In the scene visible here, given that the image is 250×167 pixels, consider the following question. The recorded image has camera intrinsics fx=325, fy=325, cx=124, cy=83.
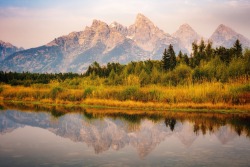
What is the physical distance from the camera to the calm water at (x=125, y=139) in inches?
533

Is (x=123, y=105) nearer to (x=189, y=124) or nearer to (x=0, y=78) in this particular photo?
(x=189, y=124)

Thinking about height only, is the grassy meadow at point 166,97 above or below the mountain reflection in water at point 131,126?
above

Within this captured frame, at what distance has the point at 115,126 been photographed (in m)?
22.2

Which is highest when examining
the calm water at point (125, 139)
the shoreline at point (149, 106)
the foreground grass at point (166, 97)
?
the foreground grass at point (166, 97)

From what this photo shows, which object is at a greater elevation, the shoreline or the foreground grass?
the foreground grass

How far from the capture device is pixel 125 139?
18.2 m

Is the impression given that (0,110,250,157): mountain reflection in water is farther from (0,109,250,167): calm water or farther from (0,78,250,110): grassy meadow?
Result: (0,78,250,110): grassy meadow

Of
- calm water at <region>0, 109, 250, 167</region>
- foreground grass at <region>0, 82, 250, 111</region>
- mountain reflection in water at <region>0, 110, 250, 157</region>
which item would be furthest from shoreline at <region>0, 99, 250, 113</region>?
calm water at <region>0, 109, 250, 167</region>

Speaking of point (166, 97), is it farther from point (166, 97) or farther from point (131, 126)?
point (131, 126)

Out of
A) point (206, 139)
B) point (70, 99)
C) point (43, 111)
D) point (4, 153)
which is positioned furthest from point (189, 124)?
point (70, 99)

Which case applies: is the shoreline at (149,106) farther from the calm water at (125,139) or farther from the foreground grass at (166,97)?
the calm water at (125,139)

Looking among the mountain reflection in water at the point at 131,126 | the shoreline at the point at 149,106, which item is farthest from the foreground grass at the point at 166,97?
the mountain reflection in water at the point at 131,126

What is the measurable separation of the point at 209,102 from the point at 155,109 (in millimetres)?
4880

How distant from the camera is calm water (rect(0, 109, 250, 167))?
13.5 meters
